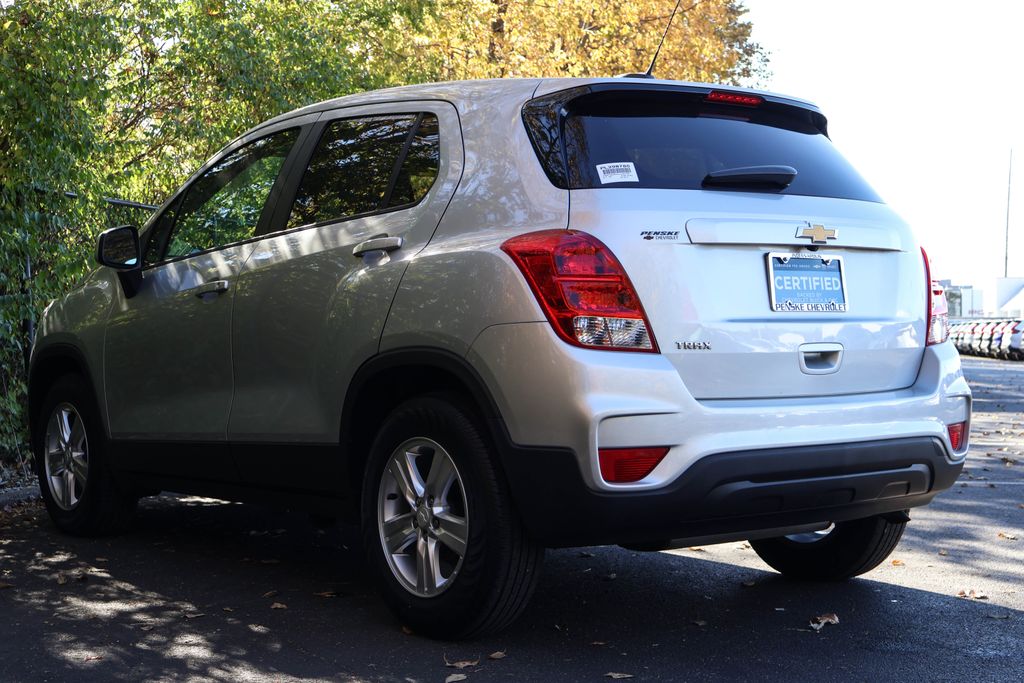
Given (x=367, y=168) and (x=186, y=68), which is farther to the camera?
(x=186, y=68)

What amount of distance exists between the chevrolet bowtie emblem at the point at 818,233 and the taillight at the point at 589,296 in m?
0.69

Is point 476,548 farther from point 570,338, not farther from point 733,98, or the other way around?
point 733,98

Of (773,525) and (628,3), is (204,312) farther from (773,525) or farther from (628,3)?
(628,3)

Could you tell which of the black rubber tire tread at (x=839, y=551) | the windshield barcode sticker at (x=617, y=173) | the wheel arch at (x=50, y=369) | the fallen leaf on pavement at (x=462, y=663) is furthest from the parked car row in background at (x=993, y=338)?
the fallen leaf on pavement at (x=462, y=663)

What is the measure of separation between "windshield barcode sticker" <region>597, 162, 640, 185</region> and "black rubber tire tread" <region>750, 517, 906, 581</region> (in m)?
1.82

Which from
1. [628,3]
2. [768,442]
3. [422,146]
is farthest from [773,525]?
[628,3]

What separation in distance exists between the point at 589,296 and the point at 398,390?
1046 mm

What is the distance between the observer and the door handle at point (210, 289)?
18.0 feet

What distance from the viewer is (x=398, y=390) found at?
4.73 meters

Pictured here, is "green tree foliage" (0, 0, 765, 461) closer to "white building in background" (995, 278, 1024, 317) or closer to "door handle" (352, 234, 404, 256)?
"door handle" (352, 234, 404, 256)

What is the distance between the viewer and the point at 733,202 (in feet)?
13.9

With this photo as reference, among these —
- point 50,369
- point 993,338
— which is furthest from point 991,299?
point 50,369

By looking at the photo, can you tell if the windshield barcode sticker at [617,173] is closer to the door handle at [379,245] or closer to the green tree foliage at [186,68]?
the door handle at [379,245]

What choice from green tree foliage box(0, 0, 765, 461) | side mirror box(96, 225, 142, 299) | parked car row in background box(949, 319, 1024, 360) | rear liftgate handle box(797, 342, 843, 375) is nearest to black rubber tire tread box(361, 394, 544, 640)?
rear liftgate handle box(797, 342, 843, 375)
